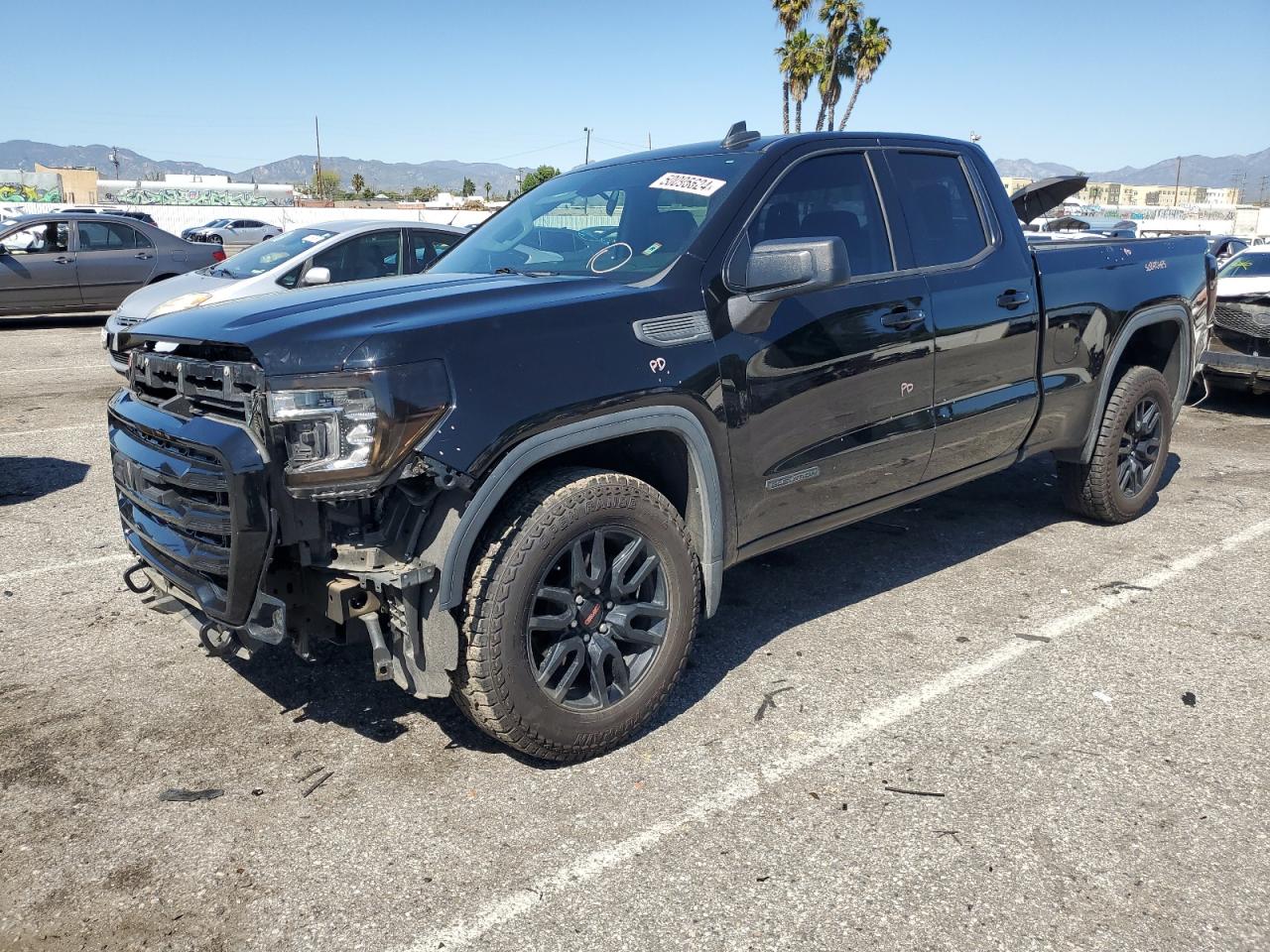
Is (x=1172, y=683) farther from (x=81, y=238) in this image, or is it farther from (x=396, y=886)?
(x=81, y=238)

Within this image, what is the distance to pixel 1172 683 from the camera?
3668 mm

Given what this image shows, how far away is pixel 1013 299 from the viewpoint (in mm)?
4406

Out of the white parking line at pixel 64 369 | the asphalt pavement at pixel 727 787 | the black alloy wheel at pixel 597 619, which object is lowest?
the asphalt pavement at pixel 727 787

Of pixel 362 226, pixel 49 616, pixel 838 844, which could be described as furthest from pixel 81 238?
pixel 838 844

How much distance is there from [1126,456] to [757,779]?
353cm

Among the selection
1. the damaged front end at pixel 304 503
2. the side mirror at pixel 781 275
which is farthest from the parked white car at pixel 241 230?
the side mirror at pixel 781 275

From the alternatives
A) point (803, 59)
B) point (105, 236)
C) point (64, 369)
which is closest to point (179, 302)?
point (64, 369)

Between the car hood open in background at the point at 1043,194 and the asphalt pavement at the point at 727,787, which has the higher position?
the car hood open in background at the point at 1043,194

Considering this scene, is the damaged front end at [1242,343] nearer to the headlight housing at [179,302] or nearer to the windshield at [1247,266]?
the windshield at [1247,266]

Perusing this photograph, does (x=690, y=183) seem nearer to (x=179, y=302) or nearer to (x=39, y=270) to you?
(x=179, y=302)

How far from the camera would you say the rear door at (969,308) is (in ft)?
13.5

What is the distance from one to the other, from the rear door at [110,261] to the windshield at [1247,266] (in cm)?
1361

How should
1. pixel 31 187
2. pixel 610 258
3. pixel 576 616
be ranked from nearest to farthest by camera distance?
pixel 576 616, pixel 610 258, pixel 31 187

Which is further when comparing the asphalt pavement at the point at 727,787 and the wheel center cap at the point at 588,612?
the wheel center cap at the point at 588,612
